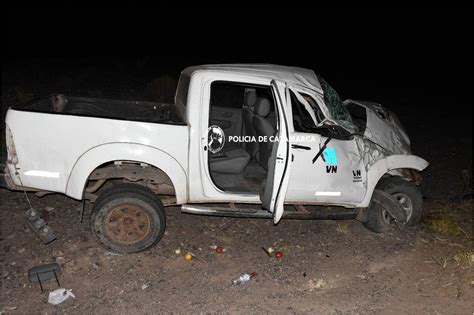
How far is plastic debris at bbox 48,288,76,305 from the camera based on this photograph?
13.8 ft

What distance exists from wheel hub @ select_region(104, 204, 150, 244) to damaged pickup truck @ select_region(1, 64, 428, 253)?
1 cm

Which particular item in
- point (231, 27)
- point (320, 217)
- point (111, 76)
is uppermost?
point (231, 27)

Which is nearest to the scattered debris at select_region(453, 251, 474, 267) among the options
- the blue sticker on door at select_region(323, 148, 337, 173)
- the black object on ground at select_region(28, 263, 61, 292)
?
the blue sticker on door at select_region(323, 148, 337, 173)

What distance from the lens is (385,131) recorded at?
568cm

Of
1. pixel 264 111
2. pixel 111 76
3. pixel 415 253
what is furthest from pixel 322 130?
pixel 111 76

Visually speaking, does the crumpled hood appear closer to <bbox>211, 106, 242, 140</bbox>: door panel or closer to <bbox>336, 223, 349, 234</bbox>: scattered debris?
<bbox>336, 223, 349, 234</bbox>: scattered debris

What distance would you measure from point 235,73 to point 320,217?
6.29 ft

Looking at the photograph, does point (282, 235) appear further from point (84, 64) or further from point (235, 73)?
point (84, 64)


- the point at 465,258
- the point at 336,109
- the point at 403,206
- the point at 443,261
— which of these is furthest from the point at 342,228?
the point at 336,109

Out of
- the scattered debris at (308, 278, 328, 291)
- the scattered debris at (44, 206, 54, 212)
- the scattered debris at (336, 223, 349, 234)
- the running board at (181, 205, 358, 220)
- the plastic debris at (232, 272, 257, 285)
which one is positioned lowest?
the scattered debris at (308, 278, 328, 291)

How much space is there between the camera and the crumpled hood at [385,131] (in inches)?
216

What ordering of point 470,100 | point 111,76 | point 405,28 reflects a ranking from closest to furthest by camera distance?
point 111,76, point 470,100, point 405,28

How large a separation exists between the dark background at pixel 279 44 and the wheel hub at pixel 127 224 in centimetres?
829

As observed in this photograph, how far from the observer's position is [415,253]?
539 cm
